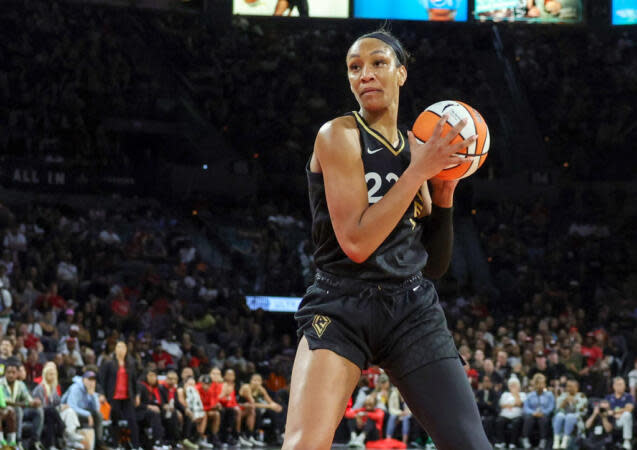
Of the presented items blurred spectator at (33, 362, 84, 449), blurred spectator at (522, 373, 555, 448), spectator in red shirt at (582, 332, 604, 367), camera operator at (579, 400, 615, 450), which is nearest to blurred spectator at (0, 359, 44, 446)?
blurred spectator at (33, 362, 84, 449)

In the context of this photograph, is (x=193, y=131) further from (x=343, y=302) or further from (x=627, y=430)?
(x=343, y=302)

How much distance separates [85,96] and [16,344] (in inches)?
401

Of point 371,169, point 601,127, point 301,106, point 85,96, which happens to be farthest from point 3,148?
point 371,169

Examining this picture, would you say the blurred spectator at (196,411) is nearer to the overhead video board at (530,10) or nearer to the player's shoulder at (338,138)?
the player's shoulder at (338,138)

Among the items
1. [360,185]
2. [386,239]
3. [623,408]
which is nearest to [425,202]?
[386,239]

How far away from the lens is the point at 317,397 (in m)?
3.23

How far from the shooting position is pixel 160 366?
1417 centimetres

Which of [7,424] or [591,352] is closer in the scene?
[7,424]

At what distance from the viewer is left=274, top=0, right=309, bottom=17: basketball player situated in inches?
948

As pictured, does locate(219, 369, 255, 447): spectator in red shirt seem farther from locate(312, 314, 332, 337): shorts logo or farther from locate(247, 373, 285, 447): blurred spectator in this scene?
locate(312, 314, 332, 337): shorts logo

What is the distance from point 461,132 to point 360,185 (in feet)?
1.36

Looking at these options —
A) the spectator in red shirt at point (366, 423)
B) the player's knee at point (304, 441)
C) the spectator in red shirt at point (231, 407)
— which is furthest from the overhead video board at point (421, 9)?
the player's knee at point (304, 441)

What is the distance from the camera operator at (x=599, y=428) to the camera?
13.5 meters

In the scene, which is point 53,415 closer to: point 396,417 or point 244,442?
point 244,442
